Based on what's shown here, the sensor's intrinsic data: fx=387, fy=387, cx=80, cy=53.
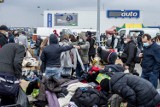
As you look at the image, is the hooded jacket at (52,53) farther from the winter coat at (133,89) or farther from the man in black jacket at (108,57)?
the winter coat at (133,89)

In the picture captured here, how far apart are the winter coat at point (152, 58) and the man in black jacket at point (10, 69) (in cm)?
359

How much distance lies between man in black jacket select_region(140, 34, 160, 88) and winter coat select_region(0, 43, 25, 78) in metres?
3.59

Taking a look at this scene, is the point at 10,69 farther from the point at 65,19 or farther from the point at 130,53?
the point at 65,19

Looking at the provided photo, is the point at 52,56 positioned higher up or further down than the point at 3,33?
further down

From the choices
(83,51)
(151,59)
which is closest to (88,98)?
(151,59)

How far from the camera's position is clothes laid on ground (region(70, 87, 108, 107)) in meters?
6.96

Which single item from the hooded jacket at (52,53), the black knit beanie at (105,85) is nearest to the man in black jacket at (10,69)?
the black knit beanie at (105,85)

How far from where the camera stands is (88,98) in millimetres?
6980

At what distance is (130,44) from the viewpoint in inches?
479

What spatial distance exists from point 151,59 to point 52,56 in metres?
2.43

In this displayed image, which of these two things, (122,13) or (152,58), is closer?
(152,58)

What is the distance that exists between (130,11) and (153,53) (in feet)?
152

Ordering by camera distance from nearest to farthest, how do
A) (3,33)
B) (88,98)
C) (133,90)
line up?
(133,90) → (88,98) → (3,33)

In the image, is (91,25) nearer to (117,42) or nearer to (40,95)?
(117,42)
